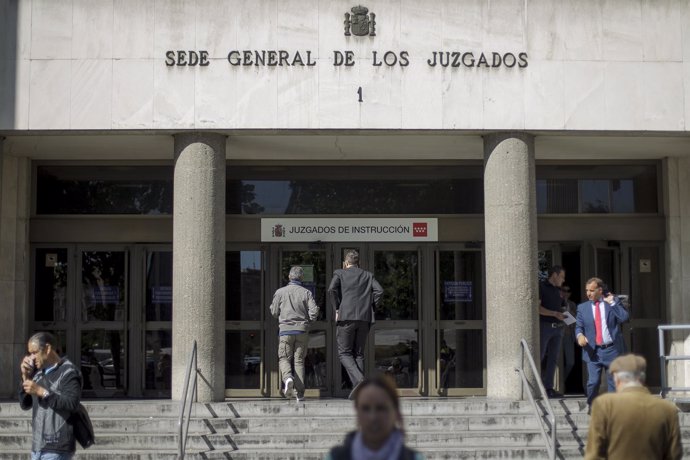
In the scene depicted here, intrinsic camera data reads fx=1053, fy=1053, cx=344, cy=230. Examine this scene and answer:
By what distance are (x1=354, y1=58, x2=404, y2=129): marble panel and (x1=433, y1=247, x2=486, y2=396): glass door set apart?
3022 millimetres

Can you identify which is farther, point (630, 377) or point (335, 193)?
point (335, 193)

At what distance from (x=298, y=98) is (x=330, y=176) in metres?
2.65

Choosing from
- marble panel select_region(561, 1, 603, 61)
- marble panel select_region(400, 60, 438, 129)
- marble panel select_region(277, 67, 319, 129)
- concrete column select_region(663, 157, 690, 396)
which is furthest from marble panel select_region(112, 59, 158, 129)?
Answer: concrete column select_region(663, 157, 690, 396)

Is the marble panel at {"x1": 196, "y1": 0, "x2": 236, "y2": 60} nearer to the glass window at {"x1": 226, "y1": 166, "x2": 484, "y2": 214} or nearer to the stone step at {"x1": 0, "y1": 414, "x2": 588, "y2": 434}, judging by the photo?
the glass window at {"x1": 226, "y1": 166, "x2": 484, "y2": 214}

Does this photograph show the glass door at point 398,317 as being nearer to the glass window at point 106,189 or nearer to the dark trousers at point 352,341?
the dark trousers at point 352,341

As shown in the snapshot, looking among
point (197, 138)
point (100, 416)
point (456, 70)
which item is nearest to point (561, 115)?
point (456, 70)

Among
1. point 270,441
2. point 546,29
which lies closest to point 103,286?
point 270,441

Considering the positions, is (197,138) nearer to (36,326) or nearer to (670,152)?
(36,326)

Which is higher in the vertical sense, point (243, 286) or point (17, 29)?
point (17, 29)

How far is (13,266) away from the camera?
14992 millimetres

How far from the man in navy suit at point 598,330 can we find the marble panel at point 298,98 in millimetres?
4001

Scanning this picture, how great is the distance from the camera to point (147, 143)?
1419cm

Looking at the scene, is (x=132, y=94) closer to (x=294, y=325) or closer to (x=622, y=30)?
(x=294, y=325)

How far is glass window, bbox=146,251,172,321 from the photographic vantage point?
15641mm
